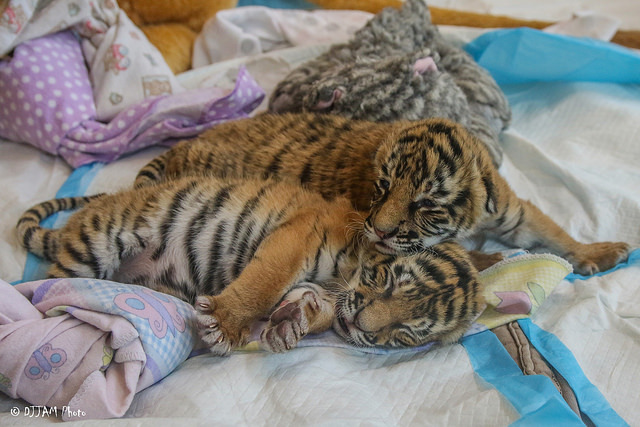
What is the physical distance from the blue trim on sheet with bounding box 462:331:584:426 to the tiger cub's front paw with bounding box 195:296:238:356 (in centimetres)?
69

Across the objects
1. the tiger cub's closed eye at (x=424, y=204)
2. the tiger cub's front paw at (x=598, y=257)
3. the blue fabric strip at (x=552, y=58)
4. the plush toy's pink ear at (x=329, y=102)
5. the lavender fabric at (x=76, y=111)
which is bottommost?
the tiger cub's front paw at (x=598, y=257)

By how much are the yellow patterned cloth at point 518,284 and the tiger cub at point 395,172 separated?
0.16m

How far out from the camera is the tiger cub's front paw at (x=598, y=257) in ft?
6.24

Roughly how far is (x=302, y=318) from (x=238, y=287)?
0.67 ft

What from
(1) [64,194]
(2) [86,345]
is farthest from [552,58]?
(2) [86,345]

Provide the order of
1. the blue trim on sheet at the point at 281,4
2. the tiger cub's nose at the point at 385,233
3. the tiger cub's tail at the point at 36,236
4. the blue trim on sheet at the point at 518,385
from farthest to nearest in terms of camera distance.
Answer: the blue trim on sheet at the point at 281,4
the tiger cub's tail at the point at 36,236
the tiger cub's nose at the point at 385,233
the blue trim on sheet at the point at 518,385

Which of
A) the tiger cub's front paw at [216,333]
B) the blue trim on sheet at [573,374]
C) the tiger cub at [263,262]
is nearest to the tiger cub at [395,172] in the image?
the tiger cub at [263,262]

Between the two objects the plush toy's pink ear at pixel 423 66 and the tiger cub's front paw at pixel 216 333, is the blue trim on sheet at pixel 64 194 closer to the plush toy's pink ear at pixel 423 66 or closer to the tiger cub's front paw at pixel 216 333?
the tiger cub's front paw at pixel 216 333

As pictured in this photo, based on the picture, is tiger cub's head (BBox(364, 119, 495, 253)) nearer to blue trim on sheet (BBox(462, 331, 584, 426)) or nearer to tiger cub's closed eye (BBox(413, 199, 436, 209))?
tiger cub's closed eye (BBox(413, 199, 436, 209))

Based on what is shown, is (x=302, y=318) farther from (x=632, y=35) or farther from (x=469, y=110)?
(x=632, y=35)

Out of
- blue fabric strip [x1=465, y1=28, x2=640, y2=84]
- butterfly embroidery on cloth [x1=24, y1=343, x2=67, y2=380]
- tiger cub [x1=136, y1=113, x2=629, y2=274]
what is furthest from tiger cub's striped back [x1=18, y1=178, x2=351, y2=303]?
blue fabric strip [x1=465, y1=28, x2=640, y2=84]

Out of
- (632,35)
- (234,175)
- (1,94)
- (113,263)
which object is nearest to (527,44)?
(632,35)

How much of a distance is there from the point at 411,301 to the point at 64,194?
155cm

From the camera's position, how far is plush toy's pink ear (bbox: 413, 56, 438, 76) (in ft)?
6.86
